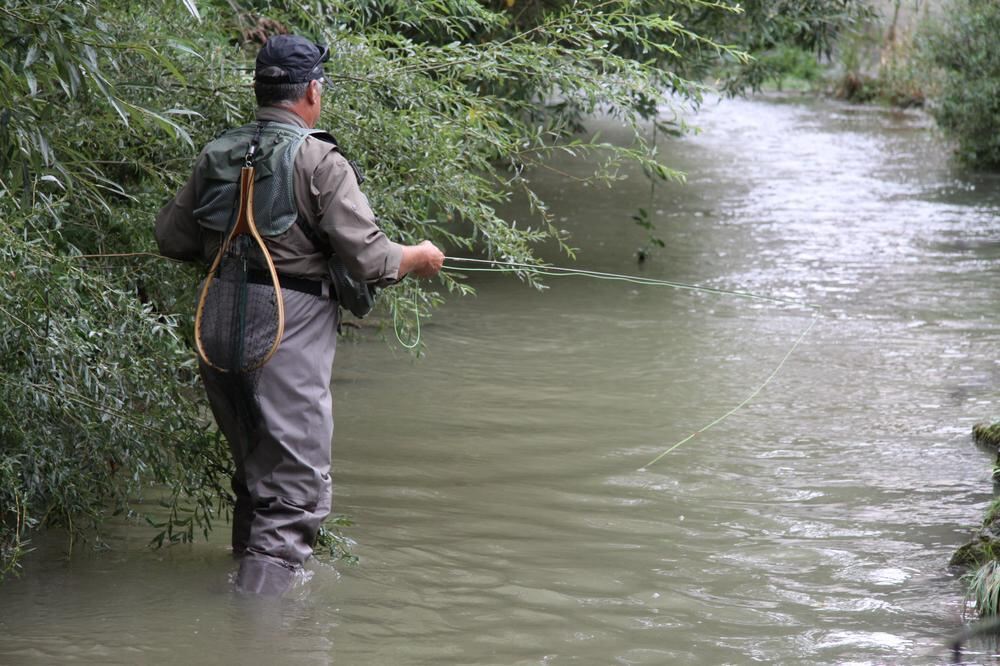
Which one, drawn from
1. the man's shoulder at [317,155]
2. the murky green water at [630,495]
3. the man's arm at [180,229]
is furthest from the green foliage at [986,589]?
the man's arm at [180,229]

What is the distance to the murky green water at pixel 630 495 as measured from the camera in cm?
445

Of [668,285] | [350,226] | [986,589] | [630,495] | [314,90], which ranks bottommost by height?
[630,495]

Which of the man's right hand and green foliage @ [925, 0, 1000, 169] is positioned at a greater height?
green foliage @ [925, 0, 1000, 169]

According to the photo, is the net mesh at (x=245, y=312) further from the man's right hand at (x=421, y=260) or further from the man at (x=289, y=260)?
the man's right hand at (x=421, y=260)

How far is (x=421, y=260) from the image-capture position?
4.66m

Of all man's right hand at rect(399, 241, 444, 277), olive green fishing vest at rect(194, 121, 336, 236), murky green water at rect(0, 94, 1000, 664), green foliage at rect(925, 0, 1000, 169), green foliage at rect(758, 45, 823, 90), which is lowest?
murky green water at rect(0, 94, 1000, 664)

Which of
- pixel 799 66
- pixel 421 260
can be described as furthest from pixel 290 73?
pixel 799 66

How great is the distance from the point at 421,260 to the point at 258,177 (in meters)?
0.63

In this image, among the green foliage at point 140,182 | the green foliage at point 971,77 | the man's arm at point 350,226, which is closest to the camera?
the green foliage at point 140,182

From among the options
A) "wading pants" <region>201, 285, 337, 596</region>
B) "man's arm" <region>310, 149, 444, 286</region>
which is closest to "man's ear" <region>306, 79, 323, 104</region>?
"man's arm" <region>310, 149, 444, 286</region>

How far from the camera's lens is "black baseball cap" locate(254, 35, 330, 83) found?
463cm

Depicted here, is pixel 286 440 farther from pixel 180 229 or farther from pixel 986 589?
pixel 986 589

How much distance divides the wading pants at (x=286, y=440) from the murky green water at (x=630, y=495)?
0.17m

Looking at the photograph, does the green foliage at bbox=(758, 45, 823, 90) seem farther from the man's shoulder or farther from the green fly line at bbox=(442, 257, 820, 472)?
the man's shoulder
